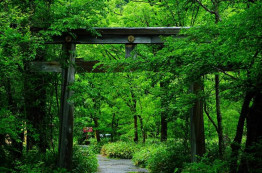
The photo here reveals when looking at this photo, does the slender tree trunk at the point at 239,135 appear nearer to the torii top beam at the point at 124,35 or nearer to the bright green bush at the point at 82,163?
the torii top beam at the point at 124,35

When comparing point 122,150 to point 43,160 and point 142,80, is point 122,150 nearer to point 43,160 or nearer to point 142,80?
point 43,160

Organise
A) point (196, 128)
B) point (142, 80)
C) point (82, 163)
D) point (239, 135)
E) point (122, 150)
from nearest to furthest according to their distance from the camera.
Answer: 1. point (239, 135)
2. point (142, 80)
3. point (196, 128)
4. point (82, 163)
5. point (122, 150)

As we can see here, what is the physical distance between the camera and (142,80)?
5.82 m

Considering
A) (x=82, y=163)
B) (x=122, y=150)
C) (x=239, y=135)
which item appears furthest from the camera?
(x=122, y=150)

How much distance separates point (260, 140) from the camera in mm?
4449

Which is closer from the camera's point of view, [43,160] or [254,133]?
[254,133]

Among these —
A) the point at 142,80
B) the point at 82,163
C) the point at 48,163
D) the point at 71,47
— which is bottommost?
the point at 82,163

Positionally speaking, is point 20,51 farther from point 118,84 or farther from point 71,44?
point 118,84

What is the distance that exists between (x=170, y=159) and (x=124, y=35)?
15.7ft

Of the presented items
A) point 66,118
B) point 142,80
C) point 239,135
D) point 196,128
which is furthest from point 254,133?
point 66,118

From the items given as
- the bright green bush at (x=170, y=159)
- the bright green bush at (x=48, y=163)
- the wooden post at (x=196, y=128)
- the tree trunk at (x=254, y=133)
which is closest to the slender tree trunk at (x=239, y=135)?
the tree trunk at (x=254, y=133)

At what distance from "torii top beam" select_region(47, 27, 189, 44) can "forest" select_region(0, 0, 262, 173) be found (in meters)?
0.08

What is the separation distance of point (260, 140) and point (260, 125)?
456 mm

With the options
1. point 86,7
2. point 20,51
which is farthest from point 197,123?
point 20,51
